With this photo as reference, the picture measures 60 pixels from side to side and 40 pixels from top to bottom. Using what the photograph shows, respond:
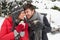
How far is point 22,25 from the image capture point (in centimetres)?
300

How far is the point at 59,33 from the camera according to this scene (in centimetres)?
766

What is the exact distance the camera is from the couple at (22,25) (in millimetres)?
3027

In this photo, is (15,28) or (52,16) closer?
(15,28)

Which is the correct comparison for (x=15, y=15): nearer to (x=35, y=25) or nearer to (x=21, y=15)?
(x=21, y=15)

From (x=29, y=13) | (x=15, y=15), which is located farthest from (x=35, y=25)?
(x=15, y=15)

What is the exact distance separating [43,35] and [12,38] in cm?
40

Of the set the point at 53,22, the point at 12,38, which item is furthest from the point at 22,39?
the point at 53,22

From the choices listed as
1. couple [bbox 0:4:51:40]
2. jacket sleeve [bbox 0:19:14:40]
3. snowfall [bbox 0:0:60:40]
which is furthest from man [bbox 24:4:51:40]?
snowfall [bbox 0:0:60:40]

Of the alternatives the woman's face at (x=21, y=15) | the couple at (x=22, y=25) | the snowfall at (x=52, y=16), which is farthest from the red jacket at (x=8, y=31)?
the snowfall at (x=52, y=16)

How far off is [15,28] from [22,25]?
97 mm

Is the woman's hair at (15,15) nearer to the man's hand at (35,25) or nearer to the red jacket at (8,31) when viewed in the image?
the red jacket at (8,31)

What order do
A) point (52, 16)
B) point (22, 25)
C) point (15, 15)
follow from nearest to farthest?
point (22, 25) < point (15, 15) < point (52, 16)

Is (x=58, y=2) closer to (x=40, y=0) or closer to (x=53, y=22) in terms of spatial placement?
(x=40, y=0)

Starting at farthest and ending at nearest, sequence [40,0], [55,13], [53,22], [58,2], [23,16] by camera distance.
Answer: [40,0] < [58,2] < [55,13] < [53,22] < [23,16]
